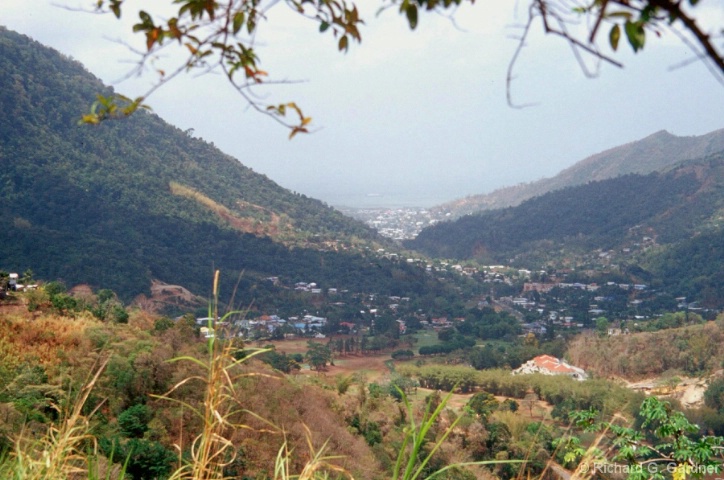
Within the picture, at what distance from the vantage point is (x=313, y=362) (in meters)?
18.2

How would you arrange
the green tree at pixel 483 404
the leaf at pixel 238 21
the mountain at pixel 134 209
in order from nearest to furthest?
the leaf at pixel 238 21, the green tree at pixel 483 404, the mountain at pixel 134 209

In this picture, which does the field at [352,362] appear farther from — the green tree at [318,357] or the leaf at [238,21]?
the leaf at [238,21]

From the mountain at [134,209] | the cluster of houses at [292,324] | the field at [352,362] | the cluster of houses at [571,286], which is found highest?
the mountain at [134,209]

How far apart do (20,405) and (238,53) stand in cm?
460

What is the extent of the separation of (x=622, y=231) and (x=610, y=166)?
3249 cm

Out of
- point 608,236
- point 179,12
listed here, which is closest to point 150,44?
point 179,12

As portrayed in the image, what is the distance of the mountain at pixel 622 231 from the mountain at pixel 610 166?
1851cm

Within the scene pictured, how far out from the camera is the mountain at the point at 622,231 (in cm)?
3281

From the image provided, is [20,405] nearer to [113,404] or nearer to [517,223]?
[113,404]

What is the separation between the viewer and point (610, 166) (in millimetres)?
70812

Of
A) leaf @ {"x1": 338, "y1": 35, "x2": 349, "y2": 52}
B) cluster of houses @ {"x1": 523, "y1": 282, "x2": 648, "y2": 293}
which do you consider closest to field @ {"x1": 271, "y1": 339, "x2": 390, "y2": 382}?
cluster of houses @ {"x1": 523, "y1": 282, "x2": 648, "y2": 293}

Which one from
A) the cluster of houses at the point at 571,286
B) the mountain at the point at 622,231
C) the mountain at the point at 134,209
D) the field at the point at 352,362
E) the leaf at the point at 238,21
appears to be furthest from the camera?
the mountain at the point at 622,231

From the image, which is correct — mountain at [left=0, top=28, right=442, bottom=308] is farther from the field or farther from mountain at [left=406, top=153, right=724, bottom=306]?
mountain at [left=406, top=153, right=724, bottom=306]

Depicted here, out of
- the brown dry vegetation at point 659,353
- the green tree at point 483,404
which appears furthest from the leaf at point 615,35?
the brown dry vegetation at point 659,353
